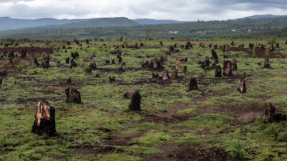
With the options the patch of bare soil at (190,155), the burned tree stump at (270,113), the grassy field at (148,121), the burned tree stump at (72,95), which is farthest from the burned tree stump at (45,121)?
the burned tree stump at (270,113)

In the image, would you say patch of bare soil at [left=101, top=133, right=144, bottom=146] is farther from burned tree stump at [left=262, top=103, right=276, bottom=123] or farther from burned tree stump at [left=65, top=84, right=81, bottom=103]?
burned tree stump at [left=65, top=84, right=81, bottom=103]

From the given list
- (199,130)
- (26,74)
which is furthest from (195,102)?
(26,74)

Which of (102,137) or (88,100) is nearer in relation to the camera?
(102,137)

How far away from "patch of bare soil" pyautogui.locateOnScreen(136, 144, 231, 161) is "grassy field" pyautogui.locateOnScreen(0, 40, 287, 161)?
1.2 inches

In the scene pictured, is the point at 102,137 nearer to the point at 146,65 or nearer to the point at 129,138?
the point at 129,138

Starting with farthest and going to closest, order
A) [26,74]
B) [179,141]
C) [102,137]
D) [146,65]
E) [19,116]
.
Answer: [146,65] < [26,74] < [19,116] < [102,137] < [179,141]

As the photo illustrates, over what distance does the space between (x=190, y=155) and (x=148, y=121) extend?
5.40 metres

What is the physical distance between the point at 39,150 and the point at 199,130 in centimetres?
650

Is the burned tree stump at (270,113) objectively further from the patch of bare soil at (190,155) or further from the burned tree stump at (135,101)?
the burned tree stump at (135,101)

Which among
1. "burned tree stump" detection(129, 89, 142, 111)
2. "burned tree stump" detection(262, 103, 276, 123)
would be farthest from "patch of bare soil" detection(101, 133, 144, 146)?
"burned tree stump" detection(262, 103, 276, 123)

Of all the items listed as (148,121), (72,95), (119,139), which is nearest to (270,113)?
(148,121)

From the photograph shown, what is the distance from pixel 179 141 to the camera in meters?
10.1

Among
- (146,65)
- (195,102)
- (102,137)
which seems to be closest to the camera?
(102,137)

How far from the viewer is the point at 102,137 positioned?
10875 mm
